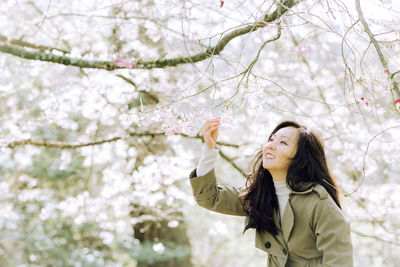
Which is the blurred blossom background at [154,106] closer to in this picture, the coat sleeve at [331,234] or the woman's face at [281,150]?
the woman's face at [281,150]

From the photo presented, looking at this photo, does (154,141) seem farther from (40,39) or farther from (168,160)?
(40,39)

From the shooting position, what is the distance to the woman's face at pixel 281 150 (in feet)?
6.31

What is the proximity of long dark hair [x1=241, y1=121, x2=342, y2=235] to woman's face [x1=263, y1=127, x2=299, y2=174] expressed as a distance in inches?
Answer: 0.9

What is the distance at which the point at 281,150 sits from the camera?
1942mm

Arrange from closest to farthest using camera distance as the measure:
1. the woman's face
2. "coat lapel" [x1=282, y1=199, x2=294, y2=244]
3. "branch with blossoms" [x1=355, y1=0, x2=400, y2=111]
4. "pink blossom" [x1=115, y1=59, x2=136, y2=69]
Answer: "branch with blossoms" [x1=355, y1=0, x2=400, y2=111] → "coat lapel" [x1=282, y1=199, x2=294, y2=244] → the woman's face → "pink blossom" [x1=115, y1=59, x2=136, y2=69]

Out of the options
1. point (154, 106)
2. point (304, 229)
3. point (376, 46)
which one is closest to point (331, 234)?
point (304, 229)

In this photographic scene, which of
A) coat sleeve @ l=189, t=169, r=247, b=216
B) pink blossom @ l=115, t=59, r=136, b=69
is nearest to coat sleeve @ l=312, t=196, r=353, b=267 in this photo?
coat sleeve @ l=189, t=169, r=247, b=216

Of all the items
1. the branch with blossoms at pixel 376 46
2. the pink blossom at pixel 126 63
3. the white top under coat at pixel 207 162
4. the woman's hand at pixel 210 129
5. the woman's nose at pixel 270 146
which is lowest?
the white top under coat at pixel 207 162

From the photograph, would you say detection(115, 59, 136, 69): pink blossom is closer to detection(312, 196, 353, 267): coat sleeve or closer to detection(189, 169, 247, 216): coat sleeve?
detection(189, 169, 247, 216): coat sleeve

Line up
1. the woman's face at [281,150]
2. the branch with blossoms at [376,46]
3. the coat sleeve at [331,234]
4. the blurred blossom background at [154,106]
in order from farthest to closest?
1. the blurred blossom background at [154,106]
2. the woman's face at [281,150]
3. the coat sleeve at [331,234]
4. the branch with blossoms at [376,46]

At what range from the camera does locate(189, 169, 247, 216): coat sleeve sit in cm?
188

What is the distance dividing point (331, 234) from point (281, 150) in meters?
0.43

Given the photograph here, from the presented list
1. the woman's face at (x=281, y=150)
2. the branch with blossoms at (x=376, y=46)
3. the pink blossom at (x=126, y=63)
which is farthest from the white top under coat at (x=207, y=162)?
the pink blossom at (x=126, y=63)

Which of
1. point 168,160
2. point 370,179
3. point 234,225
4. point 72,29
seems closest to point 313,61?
point 370,179
